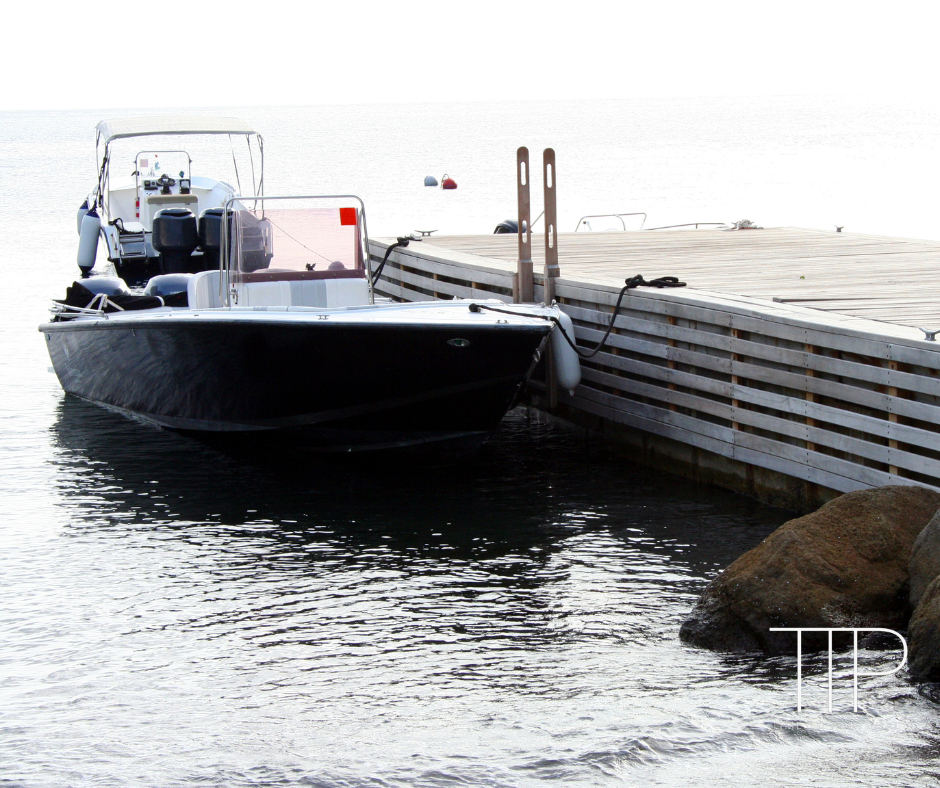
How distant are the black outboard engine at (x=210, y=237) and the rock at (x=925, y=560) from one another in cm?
813

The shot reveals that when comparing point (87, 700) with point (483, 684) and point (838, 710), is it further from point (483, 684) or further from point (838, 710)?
point (838, 710)

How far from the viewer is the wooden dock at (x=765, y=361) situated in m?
7.65

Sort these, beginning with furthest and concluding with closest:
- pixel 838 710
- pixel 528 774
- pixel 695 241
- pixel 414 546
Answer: pixel 695 241 < pixel 414 546 < pixel 838 710 < pixel 528 774

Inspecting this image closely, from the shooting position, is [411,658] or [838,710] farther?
[411,658]

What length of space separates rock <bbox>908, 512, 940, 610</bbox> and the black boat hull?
378cm

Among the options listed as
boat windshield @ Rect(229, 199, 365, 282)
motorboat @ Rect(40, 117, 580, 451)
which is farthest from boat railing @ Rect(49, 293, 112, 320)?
boat windshield @ Rect(229, 199, 365, 282)

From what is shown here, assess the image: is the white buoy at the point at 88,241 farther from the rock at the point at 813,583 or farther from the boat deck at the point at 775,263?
the rock at the point at 813,583

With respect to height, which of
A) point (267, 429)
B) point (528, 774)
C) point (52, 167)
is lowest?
point (528, 774)

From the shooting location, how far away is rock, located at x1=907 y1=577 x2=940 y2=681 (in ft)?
18.7

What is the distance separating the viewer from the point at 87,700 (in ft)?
20.0

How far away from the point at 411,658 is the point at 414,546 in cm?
196

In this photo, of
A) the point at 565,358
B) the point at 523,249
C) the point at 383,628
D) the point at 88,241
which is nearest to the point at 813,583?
the point at 383,628

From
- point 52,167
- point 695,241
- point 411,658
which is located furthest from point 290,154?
point 411,658
